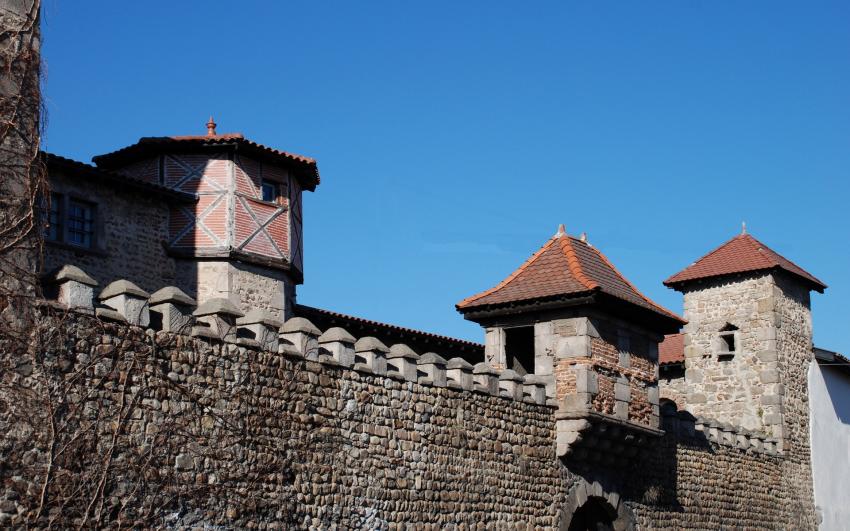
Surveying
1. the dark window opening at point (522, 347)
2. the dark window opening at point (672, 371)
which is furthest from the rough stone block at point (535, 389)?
the dark window opening at point (672, 371)

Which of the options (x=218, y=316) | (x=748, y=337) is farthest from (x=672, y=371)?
(x=218, y=316)

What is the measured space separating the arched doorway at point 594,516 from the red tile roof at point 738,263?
783cm

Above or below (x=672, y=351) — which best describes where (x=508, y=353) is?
below

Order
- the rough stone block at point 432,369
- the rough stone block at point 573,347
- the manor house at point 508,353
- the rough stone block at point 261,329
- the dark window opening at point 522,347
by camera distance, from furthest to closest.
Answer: the dark window opening at point 522,347
the rough stone block at point 573,347
the rough stone block at point 432,369
the manor house at point 508,353
the rough stone block at point 261,329

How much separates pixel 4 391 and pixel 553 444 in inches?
366

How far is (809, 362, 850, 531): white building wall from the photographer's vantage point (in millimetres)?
25594

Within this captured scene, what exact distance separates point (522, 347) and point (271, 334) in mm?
7760

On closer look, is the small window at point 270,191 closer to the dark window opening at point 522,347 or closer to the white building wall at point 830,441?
the dark window opening at point 522,347

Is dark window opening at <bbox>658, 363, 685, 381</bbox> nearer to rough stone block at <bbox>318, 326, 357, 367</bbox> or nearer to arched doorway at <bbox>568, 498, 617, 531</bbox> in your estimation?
arched doorway at <bbox>568, 498, 617, 531</bbox>

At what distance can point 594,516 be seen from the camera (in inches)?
744

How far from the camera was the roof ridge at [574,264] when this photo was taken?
58.9ft

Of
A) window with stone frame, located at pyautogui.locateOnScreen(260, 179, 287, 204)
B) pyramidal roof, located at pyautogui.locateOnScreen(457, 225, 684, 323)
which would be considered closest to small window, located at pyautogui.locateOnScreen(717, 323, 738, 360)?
pyramidal roof, located at pyautogui.locateOnScreen(457, 225, 684, 323)

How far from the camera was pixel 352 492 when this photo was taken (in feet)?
47.0

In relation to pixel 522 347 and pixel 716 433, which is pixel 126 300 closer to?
pixel 522 347
